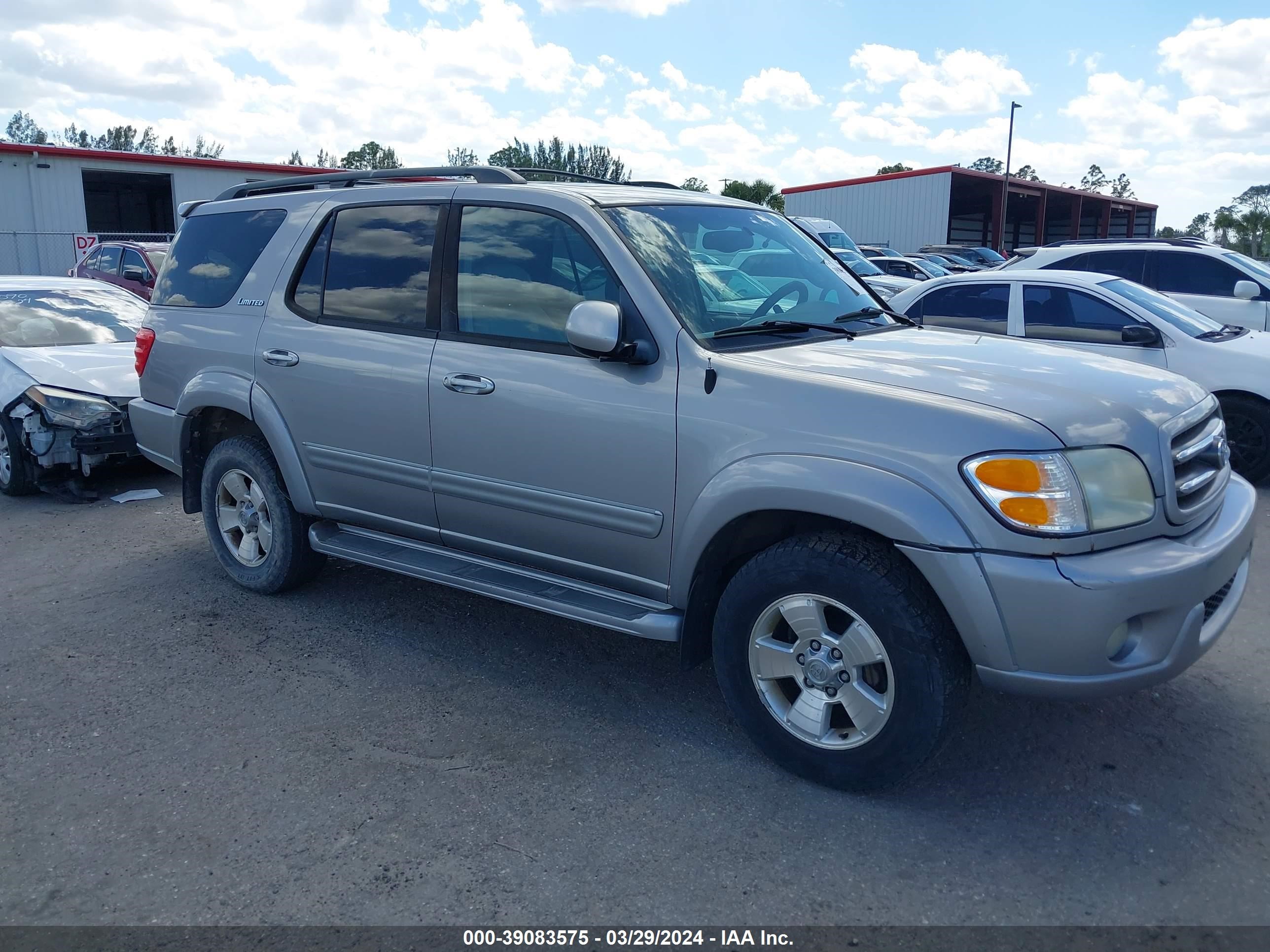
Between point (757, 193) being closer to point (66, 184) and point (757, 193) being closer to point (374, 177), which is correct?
point (66, 184)

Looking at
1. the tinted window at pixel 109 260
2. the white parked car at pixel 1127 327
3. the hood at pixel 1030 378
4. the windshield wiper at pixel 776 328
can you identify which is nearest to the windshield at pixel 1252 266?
the white parked car at pixel 1127 327

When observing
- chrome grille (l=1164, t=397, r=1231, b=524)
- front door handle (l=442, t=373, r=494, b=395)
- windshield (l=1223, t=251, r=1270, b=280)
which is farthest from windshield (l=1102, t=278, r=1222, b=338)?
front door handle (l=442, t=373, r=494, b=395)

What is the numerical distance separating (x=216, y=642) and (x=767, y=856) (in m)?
2.88

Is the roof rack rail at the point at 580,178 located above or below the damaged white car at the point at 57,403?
above

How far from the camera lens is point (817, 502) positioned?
3145 millimetres

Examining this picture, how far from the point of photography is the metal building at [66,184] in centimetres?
2652

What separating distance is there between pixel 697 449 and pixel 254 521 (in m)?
2.78

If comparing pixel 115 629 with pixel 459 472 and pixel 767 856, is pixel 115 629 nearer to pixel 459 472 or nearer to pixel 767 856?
pixel 459 472

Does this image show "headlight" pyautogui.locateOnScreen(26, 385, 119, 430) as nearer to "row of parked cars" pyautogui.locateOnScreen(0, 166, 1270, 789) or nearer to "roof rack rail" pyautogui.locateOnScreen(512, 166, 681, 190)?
"row of parked cars" pyautogui.locateOnScreen(0, 166, 1270, 789)

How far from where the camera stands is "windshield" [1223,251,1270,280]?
9.25 metres

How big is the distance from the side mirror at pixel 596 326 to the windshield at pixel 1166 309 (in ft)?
18.1

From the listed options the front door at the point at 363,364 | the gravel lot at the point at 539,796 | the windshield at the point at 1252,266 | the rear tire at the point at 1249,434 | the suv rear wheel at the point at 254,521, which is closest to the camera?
the gravel lot at the point at 539,796

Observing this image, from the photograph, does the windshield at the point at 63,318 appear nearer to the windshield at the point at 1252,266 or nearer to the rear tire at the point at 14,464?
the rear tire at the point at 14,464

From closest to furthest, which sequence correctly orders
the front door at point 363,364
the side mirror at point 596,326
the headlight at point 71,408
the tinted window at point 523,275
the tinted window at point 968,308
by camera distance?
the side mirror at point 596,326
the tinted window at point 523,275
the front door at point 363,364
the headlight at point 71,408
the tinted window at point 968,308
